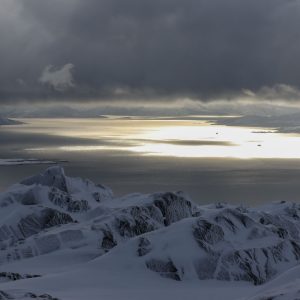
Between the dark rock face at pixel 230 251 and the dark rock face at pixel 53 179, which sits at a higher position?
the dark rock face at pixel 53 179

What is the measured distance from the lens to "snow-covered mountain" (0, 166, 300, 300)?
192ft

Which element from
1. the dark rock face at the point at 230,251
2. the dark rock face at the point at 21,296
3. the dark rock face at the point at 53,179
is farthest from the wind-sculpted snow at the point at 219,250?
the dark rock face at the point at 53,179

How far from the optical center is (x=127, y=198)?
10188 centimetres

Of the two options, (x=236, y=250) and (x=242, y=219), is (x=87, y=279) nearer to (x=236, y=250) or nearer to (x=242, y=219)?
(x=236, y=250)

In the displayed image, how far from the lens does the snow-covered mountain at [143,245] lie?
58406mm

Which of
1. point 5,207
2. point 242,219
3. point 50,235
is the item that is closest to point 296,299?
point 242,219

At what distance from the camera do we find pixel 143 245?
62.8m

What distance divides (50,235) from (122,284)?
25.7m

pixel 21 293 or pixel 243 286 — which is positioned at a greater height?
pixel 21 293

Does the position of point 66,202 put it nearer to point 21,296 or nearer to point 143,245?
point 143,245

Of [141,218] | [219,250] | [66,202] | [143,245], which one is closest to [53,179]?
[66,202]

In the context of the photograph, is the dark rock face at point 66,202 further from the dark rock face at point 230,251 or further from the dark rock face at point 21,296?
the dark rock face at point 21,296

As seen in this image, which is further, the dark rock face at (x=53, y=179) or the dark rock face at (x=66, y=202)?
the dark rock face at (x=53, y=179)

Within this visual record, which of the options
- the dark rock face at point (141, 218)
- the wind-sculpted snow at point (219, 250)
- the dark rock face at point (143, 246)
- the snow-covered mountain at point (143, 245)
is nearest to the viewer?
the snow-covered mountain at point (143, 245)
